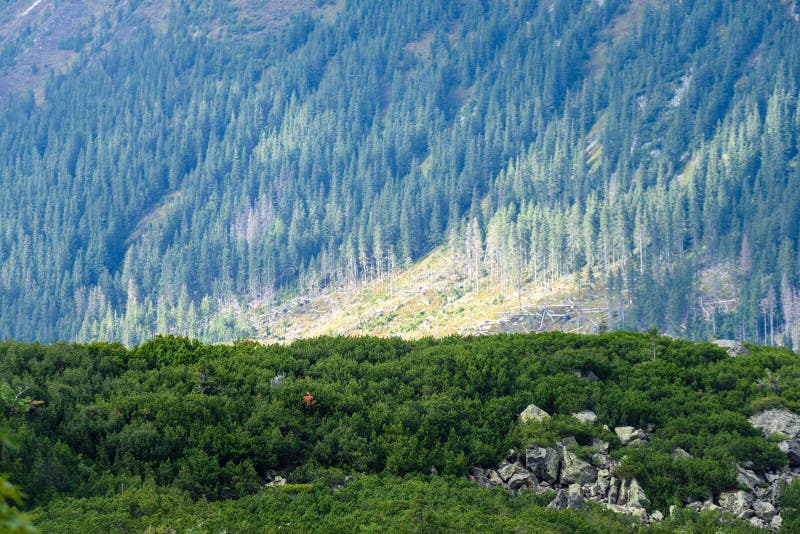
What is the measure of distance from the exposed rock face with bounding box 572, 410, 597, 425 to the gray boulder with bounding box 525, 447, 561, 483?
130 inches

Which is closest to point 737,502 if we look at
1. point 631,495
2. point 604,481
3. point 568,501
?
point 631,495

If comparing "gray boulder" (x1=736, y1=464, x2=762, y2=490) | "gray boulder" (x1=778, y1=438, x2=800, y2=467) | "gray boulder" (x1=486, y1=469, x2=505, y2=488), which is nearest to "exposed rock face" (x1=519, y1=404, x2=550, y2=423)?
"gray boulder" (x1=486, y1=469, x2=505, y2=488)

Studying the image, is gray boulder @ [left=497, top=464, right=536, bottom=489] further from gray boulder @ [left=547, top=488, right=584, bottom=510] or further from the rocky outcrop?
gray boulder @ [left=547, top=488, right=584, bottom=510]

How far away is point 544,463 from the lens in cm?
4200

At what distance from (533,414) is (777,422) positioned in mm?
10414

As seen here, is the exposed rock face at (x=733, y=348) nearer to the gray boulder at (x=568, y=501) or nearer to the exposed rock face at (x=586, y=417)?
the exposed rock face at (x=586, y=417)

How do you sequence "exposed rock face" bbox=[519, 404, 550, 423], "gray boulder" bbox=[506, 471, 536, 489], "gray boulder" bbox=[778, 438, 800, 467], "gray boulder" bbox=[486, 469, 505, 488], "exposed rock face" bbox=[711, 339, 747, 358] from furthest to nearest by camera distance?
"exposed rock face" bbox=[711, 339, 747, 358]
"exposed rock face" bbox=[519, 404, 550, 423]
"gray boulder" bbox=[778, 438, 800, 467]
"gray boulder" bbox=[486, 469, 505, 488]
"gray boulder" bbox=[506, 471, 536, 489]

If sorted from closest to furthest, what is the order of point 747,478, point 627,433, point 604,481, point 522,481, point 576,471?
point 604,481, point 576,471, point 522,481, point 747,478, point 627,433

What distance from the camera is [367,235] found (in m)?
198

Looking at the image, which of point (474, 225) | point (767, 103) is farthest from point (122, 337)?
point (767, 103)

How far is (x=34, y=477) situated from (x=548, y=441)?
750 inches

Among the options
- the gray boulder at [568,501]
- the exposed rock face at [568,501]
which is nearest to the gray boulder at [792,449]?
the exposed rock face at [568,501]

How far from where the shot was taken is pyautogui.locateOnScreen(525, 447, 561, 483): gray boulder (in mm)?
41781

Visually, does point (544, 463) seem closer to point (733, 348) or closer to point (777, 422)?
point (777, 422)
